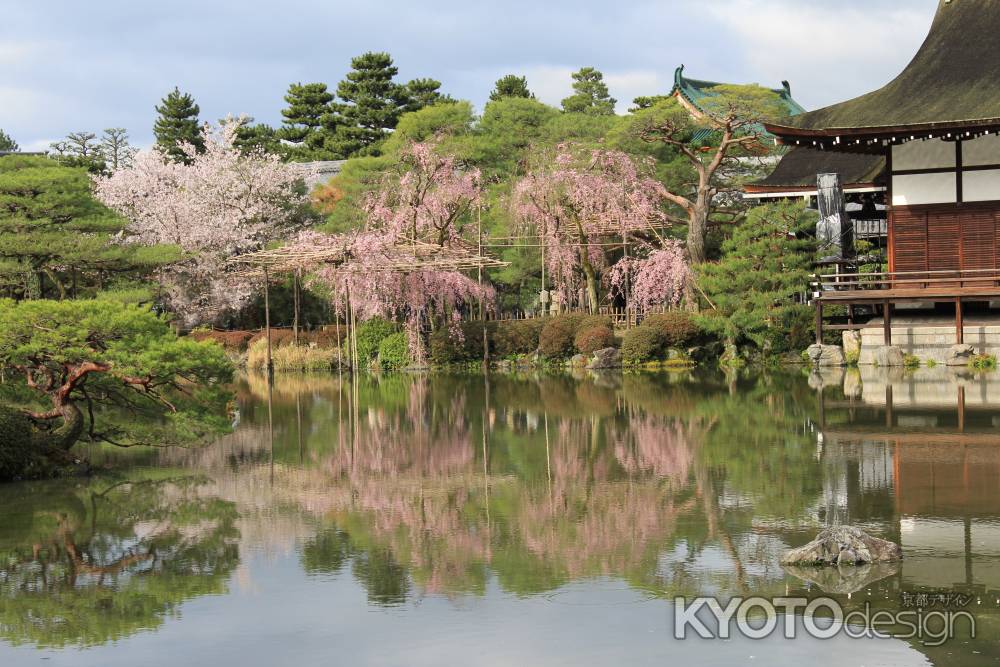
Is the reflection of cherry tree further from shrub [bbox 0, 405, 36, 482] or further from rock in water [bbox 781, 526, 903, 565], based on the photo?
shrub [bbox 0, 405, 36, 482]

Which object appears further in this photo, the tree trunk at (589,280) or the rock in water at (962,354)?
the tree trunk at (589,280)

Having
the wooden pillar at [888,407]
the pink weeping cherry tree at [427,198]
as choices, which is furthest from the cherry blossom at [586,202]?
the wooden pillar at [888,407]

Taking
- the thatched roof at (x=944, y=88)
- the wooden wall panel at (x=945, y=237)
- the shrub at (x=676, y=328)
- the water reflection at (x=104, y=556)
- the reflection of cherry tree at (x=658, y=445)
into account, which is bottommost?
the water reflection at (x=104, y=556)

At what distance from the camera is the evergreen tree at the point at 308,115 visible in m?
56.0

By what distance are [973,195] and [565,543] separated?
63.9 feet

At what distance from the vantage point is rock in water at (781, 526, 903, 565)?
824 cm

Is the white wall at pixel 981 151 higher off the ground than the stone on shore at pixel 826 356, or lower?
higher

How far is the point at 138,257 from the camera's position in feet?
73.3

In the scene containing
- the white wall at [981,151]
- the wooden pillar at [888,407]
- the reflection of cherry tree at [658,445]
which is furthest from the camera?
the white wall at [981,151]

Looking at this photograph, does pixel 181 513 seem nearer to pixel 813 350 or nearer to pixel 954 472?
pixel 954 472

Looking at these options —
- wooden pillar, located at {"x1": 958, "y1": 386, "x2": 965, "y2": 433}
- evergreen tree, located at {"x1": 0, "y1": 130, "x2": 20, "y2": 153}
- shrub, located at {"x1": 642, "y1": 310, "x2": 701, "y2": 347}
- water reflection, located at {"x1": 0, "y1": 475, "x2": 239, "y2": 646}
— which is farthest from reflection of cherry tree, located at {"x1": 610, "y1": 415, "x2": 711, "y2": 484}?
evergreen tree, located at {"x1": 0, "y1": 130, "x2": 20, "y2": 153}

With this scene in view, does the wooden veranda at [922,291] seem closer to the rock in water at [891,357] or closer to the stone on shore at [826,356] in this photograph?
the stone on shore at [826,356]

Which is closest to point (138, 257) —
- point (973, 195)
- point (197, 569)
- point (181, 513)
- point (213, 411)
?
point (213, 411)

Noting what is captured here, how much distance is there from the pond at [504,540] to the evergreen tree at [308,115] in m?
40.3
